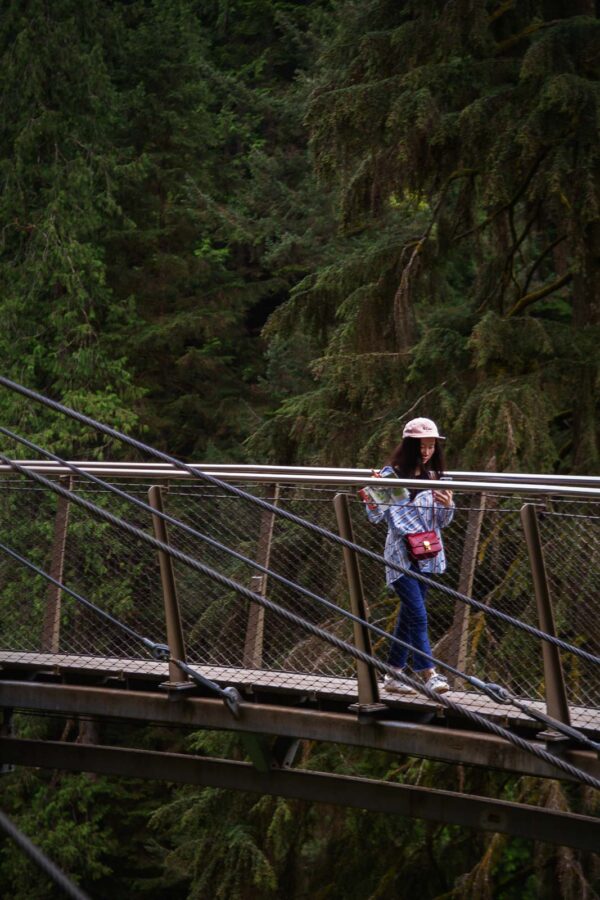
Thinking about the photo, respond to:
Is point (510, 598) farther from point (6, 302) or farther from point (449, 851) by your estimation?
point (6, 302)

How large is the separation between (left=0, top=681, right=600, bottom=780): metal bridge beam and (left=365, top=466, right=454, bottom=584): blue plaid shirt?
730 mm

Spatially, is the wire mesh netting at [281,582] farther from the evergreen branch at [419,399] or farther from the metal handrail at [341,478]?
the evergreen branch at [419,399]

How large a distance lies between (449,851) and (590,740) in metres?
6.34

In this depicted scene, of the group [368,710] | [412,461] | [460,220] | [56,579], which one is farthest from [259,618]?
[460,220]

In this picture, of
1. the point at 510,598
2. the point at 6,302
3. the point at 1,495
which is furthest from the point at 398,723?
the point at 6,302

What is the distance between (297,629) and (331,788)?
84 cm

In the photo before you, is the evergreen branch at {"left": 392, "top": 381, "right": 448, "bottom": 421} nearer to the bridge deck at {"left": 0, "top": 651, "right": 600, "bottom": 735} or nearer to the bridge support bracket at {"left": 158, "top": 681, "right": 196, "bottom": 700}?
the bridge deck at {"left": 0, "top": 651, "right": 600, "bottom": 735}

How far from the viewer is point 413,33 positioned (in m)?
12.2

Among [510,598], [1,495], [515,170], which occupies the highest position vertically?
[515,170]

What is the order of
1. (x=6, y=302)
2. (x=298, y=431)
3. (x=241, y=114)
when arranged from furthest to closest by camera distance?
(x=241, y=114) → (x=6, y=302) → (x=298, y=431)

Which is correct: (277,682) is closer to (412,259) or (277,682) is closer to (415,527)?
(415,527)

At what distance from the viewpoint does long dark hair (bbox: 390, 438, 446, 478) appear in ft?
22.0

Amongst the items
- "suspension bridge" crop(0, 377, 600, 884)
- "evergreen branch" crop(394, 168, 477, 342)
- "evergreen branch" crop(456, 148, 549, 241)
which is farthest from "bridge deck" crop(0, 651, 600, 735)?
"evergreen branch" crop(456, 148, 549, 241)

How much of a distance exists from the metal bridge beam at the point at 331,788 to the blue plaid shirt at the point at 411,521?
1.31 m
